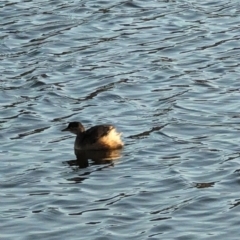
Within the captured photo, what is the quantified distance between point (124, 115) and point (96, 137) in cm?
118

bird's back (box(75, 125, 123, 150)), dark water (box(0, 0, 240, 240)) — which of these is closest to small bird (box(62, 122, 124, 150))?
bird's back (box(75, 125, 123, 150))

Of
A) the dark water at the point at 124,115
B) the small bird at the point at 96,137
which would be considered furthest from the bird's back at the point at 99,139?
the dark water at the point at 124,115

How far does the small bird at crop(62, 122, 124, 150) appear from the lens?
17469 millimetres

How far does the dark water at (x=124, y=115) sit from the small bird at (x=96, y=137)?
0.69 ft

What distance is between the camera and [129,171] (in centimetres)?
1638

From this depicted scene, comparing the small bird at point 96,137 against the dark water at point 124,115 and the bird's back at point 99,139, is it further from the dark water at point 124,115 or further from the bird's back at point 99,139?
the dark water at point 124,115

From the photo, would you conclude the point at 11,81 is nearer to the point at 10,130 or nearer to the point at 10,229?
the point at 10,130

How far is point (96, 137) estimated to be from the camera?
17.8 meters

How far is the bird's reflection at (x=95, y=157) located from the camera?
56.4ft

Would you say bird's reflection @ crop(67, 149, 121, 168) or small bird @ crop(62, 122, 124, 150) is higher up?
small bird @ crop(62, 122, 124, 150)

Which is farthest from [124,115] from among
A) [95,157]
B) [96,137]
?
[95,157]

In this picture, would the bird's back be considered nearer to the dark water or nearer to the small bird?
the small bird

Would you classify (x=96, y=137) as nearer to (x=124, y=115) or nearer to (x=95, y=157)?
(x=95, y=157)

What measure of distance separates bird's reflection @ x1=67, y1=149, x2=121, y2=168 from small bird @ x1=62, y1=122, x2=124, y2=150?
66 millimetres
